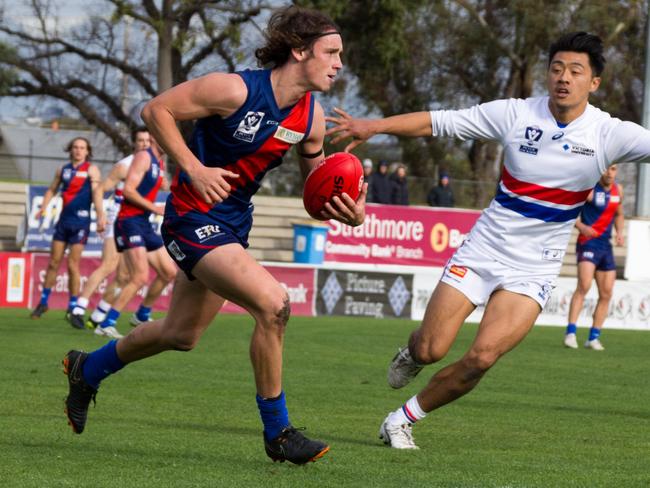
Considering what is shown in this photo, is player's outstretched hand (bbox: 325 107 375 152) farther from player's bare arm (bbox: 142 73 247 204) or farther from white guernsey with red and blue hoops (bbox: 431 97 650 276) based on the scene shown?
player's bare arm (bbox: 142 73 247 204)

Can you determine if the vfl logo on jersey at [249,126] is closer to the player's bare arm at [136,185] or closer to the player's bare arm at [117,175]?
the player's bare arm at [136,185]

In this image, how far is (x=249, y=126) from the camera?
6.25 m

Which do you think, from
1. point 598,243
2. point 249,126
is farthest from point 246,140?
point 598,243

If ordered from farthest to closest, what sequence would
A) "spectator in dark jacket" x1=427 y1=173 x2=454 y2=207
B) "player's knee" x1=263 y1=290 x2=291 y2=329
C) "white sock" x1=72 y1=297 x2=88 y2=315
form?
"spectator in dark jacket" x1=427 y1=173 x2=454 y2=207 → "white sock" x1=72 y1=297 x2=88 y2=315 → "player's knee" x1=263 y1=290 x2=291 y2=329

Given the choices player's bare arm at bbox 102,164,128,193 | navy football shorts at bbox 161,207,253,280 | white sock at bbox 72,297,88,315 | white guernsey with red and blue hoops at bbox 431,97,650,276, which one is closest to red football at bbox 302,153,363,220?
navy football shorts at bbox 161,207,253,280

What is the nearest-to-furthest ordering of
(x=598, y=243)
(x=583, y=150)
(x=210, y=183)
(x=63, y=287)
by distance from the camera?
(x=210, y=183) → (x=583, y=150) → (x=598, y=243) → (x=63, y=287)

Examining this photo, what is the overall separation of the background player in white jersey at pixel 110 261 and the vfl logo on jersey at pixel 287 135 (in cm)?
761

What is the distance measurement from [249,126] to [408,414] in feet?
6.35

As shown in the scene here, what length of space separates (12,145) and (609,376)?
33359 millimetres

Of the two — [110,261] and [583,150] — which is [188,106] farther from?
[110,261]

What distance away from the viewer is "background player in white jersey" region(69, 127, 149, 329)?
14.2m

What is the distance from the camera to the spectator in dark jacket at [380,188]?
25156mm

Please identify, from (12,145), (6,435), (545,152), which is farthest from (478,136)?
(12,145)

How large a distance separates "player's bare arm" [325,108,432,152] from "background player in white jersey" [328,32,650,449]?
17 millimetres
